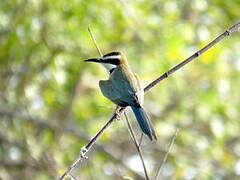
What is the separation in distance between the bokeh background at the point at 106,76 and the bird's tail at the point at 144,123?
2.23m

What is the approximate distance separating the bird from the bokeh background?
5.64ft

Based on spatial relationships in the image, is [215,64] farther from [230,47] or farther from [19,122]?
[19,122]

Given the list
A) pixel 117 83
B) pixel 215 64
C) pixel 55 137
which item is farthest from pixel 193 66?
pixel 117 83

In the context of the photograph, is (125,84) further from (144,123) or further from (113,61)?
(144,123)

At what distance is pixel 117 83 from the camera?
12.9 feet

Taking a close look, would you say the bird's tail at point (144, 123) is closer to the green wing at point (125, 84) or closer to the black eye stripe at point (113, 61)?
the green wing at point (125, 84)

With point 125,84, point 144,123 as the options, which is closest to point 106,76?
point 125,84

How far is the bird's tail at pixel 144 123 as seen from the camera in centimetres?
338

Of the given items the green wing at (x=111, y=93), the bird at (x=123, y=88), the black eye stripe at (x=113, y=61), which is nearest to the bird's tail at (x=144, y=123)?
the bird at (x=123, y=88)

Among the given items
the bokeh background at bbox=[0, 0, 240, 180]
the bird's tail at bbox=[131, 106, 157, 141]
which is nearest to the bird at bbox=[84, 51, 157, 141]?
the bird's tail at bbox=[131, 106, 157, 141]

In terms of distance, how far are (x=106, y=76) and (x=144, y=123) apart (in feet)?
11.3

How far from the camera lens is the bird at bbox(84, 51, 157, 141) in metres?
3.55

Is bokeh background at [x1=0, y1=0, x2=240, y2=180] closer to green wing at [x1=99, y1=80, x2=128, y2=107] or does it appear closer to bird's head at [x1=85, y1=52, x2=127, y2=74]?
bird's head at [x1=85, y1=52, x2=127, y2=74]

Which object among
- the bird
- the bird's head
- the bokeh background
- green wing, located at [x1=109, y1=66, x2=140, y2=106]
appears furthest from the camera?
the bokeh background
